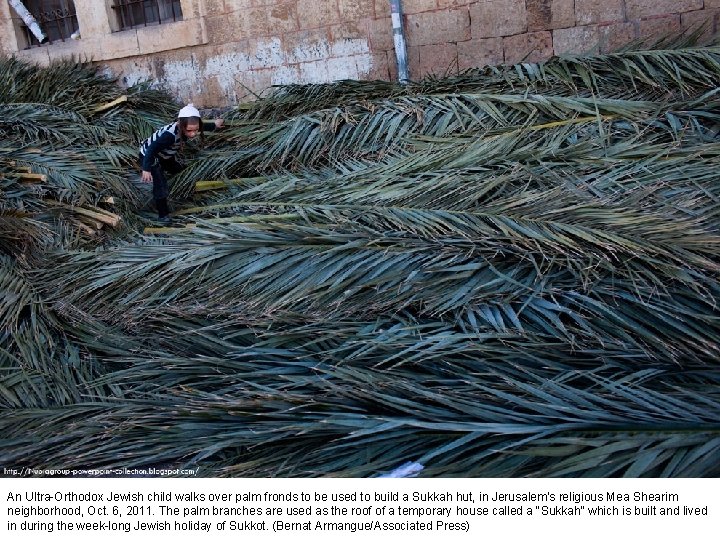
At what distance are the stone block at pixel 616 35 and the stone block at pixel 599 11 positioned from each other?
49 millimetres

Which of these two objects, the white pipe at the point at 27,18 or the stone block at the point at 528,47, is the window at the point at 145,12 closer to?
the white pipe at the point at 27,18

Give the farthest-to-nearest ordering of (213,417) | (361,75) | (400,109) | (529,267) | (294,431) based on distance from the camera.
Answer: (361,75) < (400,109) < (529,267) < (213,417) < (294,431)

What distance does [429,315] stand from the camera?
3.02m

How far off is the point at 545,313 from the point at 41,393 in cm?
232

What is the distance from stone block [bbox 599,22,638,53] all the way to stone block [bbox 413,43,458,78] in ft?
3.90

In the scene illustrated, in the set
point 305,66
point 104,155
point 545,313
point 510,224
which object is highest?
point 305,66

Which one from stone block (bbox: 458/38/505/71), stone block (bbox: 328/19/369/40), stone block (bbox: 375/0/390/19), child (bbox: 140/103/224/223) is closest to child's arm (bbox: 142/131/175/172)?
child (bbox: 140/103/224/223)

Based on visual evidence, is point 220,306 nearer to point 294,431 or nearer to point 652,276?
point 294,431

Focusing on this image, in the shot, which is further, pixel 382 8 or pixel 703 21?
pixel 382 8

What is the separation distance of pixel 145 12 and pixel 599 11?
484cm

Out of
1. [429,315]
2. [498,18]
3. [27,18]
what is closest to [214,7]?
[27,18]

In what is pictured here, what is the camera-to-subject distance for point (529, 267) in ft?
9.98

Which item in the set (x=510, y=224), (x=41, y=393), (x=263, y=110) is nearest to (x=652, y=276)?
(x=510, y=224)

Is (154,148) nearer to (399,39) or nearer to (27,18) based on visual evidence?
(399,39)
